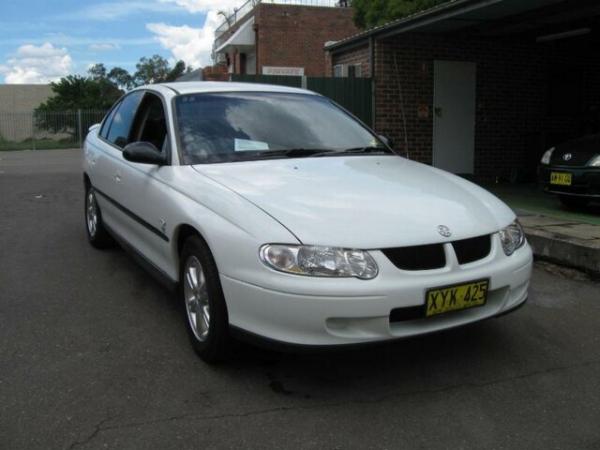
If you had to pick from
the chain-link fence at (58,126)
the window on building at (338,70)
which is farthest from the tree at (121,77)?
the window on building at (338,70)

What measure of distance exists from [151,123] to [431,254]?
2.57m

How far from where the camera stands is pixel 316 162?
3.96 meters

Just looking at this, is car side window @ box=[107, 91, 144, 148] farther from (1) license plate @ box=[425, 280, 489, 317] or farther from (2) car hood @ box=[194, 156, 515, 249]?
(1) license plate @ box=[425, 280, 489, 317]

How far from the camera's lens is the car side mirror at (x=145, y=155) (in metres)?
3.95

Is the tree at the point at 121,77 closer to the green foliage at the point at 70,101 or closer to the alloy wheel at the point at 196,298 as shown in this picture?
the green foliage at the point at 70,101

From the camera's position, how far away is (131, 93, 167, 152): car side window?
4.36m

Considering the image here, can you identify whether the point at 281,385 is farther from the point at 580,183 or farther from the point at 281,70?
the point at 281,70

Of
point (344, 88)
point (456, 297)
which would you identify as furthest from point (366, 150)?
point (344, 88)

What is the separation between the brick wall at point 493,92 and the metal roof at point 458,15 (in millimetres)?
504

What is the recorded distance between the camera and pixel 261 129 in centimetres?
422

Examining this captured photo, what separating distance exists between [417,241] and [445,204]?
471 mm

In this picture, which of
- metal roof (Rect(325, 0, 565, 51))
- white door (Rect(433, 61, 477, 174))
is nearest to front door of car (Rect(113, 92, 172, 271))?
metal roof (Rect(325, 0, 565, 51))

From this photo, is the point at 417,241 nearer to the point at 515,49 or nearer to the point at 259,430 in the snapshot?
the point at 259,430

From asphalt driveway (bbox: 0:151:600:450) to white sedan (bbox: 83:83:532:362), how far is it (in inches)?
13.4
